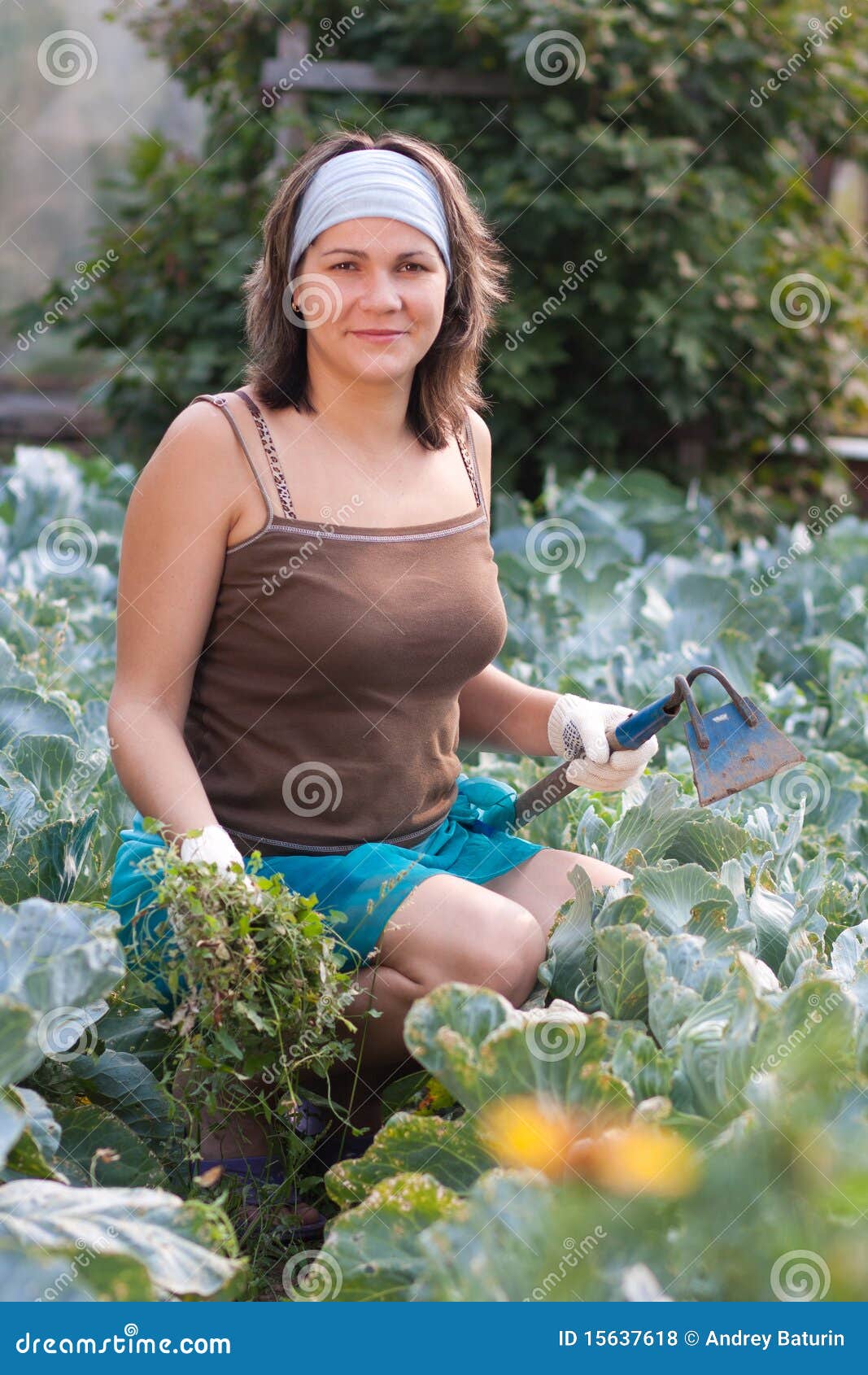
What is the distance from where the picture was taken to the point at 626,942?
1.73 m

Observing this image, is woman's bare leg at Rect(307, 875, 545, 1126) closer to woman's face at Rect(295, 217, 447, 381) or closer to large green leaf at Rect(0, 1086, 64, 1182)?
large green leaf at Rect(0, 1086, 64, 1182)

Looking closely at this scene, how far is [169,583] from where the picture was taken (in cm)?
196

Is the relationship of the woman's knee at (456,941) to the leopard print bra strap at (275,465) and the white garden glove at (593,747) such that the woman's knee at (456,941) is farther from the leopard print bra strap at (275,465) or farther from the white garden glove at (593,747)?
the leopard print bra strap at (275,465)

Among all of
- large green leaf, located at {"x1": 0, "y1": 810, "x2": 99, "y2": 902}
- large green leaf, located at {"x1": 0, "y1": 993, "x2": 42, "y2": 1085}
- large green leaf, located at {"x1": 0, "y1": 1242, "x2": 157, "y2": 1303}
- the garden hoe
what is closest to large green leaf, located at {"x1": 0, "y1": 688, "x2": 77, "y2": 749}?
large green leaf, located at {"x1": 0, "y1": 810, "x2": 99, "y2": 902}

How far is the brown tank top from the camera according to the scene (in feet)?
6.64

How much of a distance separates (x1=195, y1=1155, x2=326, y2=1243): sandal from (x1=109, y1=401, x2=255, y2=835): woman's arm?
46 centimetres

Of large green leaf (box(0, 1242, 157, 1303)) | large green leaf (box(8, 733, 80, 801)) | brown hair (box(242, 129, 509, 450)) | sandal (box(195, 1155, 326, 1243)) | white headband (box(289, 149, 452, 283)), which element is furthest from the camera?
large green leaf (box(8, 733, 80, 801))

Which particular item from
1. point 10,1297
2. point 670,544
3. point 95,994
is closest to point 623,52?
point 670,544

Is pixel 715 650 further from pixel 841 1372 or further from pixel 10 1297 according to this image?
pixel 10 1297

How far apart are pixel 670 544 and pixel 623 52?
198cm

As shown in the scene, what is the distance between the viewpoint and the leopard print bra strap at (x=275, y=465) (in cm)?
205

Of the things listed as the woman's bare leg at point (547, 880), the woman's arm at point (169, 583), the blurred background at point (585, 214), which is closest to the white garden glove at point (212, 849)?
the woman's arm at point (169, 583)

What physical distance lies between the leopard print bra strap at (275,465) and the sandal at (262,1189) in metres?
0.89

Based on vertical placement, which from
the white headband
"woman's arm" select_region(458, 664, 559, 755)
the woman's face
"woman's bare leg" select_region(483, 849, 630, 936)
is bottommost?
"woman's bare leg" select_region(483, 849, 630, 936)
